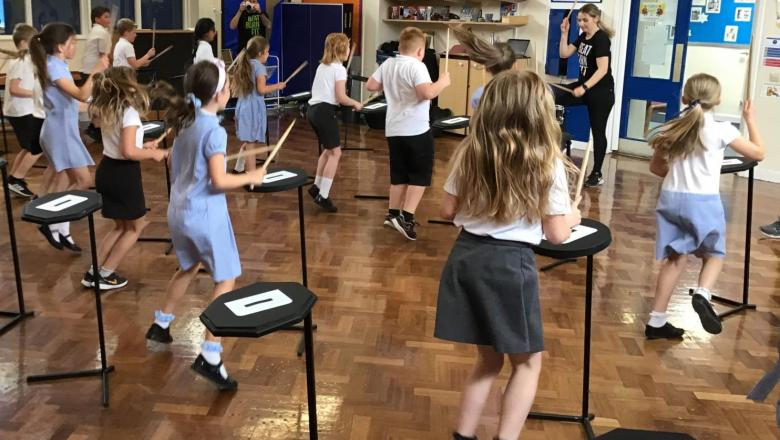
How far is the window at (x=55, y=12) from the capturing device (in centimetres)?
889

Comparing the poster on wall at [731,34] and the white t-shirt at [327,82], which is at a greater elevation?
the poster on wall at [731,34]

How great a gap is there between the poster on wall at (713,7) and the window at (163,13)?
646 cm

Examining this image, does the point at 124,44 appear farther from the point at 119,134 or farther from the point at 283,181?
the point at 283,181

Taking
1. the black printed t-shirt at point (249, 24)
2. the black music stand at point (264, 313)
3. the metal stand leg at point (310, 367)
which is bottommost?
the metal stand leg at point (310, 367)

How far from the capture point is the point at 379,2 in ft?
30.5

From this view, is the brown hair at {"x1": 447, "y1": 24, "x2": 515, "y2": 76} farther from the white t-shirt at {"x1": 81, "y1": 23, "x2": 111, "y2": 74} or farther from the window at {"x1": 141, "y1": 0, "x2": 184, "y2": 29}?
the window at {"x1": 141, "y1": 0, "x2": 184, "y2": 29}

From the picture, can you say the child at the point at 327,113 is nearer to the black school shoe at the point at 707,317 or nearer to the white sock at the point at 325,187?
the white sock at the point at 325,187

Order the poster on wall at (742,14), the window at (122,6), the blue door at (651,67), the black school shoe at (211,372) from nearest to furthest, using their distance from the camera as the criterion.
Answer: the black school shoe at (211,372)
the blue door at (651,67)
the poster on wall at (742,14)
the window at (122,6)

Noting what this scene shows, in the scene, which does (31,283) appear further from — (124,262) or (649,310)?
(649,310)

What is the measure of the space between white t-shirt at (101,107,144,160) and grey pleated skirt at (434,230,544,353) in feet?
6.33

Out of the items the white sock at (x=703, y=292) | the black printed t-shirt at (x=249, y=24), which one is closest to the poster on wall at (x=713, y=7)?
the white sock at (x=703, y=292)

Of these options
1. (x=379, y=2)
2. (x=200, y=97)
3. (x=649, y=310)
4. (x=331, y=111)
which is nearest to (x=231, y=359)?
(x=200, y=97)

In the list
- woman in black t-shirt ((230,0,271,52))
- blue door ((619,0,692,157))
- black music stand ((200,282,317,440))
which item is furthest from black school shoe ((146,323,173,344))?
woman in black t-shirt ((230,0,271,52))

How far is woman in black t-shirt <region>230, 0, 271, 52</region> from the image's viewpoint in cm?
968
